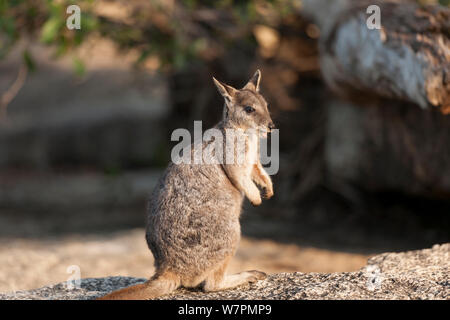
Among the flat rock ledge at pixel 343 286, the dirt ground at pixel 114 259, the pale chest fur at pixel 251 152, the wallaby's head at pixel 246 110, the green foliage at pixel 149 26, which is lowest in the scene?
the dirt ground at pixel 114 259

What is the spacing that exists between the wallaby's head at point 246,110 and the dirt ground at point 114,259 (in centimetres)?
365

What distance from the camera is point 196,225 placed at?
181 inches

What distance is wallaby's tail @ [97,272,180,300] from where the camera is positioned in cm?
429

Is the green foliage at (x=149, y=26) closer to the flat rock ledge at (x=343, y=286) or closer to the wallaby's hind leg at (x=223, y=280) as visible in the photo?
the flat rock ledge at (x=343, y=286)

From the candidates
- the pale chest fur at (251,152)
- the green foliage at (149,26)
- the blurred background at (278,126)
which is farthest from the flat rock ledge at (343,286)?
the green foliage at (149,26)

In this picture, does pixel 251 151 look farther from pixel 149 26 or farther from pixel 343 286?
pixel 149 26

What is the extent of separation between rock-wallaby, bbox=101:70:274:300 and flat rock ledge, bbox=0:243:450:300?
0.13 metres

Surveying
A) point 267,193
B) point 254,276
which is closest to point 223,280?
point 254,276

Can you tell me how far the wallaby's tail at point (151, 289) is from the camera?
14.1 ft

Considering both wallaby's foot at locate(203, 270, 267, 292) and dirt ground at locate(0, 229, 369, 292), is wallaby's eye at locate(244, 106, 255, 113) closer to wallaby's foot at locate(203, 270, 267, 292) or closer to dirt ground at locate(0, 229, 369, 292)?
wallaby's foot at locate(203, 270, 267, 292)

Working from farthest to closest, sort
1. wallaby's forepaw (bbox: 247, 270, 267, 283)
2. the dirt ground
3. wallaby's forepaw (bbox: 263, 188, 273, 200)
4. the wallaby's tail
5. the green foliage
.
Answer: the green foliage, the dirt ground, wallaby's forepaw (bbox: 263, 188, 273, 200), wallaby's forepaw (bbox: 247, 270, 267, 283), the wallaby's tail

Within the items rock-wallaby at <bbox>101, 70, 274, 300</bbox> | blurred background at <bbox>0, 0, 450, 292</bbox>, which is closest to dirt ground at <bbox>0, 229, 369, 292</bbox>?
blurred background at <bbox>0, 0, 450, 292</bbox>
